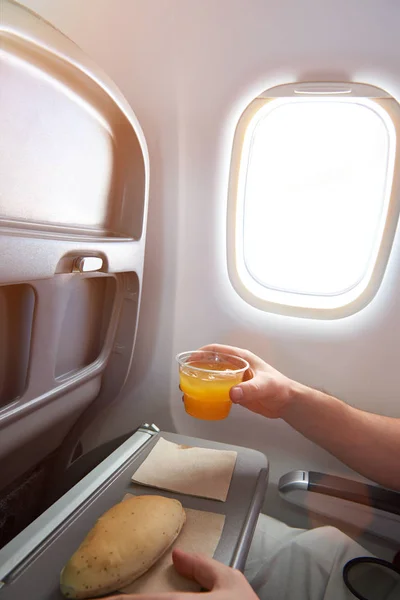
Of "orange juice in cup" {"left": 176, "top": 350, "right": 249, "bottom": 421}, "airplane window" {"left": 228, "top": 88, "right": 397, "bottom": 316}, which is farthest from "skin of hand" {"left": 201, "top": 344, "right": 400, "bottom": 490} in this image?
"airplane window" {"left": 228, "top": 88, "right": 397, "bottom": 316}

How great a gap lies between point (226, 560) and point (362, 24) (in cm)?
140

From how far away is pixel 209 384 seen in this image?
1.13m

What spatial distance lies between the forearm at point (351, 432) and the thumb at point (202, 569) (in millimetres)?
567

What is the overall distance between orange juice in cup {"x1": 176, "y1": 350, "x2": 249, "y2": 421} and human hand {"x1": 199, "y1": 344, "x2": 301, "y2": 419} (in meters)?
0.04

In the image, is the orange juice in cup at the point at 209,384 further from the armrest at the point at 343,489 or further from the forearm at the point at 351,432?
the armrest at the point at 343,489

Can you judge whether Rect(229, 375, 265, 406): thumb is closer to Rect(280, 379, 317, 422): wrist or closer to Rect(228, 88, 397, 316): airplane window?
Rect(280, 379, 317, 422): wrist

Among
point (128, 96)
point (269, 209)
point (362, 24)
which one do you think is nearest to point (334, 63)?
point (362, 24)

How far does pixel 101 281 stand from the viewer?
4.78 ft

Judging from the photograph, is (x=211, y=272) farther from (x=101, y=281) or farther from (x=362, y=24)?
(x=362, y=24)

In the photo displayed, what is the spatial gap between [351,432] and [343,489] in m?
0.18

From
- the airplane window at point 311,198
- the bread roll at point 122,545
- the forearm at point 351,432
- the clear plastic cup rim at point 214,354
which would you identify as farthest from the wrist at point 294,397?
the bread roll at point 122,545

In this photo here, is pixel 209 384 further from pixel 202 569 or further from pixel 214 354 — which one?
pixel 202 569

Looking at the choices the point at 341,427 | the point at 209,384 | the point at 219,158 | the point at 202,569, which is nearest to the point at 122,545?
the point at 202,569

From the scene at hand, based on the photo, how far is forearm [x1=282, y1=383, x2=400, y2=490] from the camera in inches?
51.0
